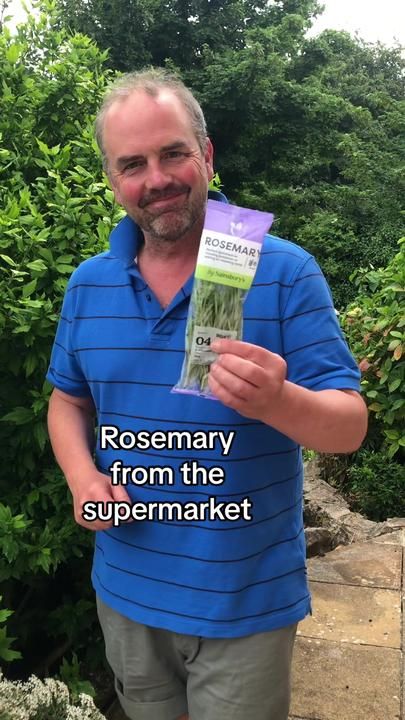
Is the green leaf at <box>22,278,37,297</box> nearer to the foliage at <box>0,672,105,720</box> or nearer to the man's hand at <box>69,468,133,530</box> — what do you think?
the man's hand at <box>69,468,133,530</box>

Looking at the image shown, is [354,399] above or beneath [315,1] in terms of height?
beneath

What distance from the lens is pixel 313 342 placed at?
142 cm

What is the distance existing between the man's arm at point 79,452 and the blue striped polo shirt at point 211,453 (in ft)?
0.21

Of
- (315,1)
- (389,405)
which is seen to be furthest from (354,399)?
(315,1)

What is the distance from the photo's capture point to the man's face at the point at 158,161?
1488 mm

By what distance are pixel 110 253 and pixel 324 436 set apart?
0.73 m

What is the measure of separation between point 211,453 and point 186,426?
0.27 ft

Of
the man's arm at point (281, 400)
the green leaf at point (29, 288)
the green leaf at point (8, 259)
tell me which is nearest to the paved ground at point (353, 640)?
the man's arm at point (281, 400)

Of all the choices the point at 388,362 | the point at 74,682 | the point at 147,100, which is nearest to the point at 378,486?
the point at 388,362

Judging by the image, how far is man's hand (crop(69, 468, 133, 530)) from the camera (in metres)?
1.58

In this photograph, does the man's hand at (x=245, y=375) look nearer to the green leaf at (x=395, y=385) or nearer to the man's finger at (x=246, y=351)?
the man's finger at (x=246, y=351)

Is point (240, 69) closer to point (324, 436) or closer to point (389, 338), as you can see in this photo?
point (389, 338)

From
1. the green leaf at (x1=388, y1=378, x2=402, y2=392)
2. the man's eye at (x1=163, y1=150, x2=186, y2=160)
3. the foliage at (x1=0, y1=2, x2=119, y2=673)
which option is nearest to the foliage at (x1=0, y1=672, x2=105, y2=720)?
the foliage at (x1=0, y1=2, x2=119, y2=673)

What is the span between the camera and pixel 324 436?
1347 millimetres
